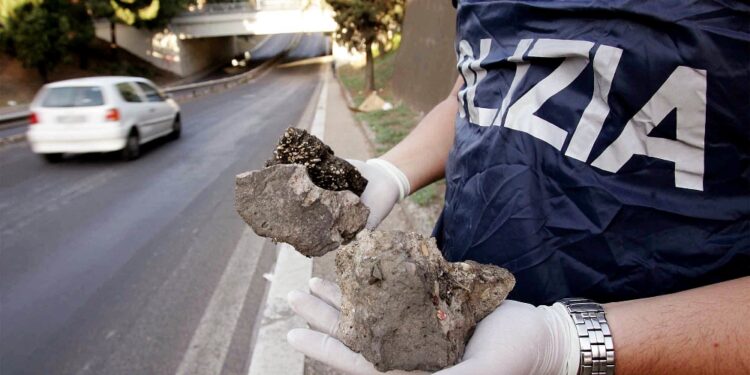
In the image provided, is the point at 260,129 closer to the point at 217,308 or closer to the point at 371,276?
the point at 217,308

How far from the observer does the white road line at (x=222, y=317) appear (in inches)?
111

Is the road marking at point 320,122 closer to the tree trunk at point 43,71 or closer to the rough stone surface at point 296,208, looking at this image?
the rough stone surface at point 296,208

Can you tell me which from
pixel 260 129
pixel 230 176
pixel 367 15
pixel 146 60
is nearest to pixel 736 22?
pixel 230 176

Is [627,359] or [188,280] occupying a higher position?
[627,359]

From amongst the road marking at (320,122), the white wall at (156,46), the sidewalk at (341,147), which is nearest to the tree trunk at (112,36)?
the white wall at (156,46)

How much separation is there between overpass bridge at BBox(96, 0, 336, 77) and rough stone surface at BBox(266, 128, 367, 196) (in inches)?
1351

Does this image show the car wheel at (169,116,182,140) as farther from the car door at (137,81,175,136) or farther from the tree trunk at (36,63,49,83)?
the tree trunk at (36,63,49,83)

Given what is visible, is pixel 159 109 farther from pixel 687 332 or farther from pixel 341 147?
pixel 687 332

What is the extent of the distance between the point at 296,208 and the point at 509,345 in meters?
0.76

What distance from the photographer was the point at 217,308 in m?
3.42

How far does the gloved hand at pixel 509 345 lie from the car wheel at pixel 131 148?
827cm

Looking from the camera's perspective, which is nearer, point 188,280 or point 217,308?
point 217,308

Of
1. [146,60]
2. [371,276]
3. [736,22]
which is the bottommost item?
[146,60]

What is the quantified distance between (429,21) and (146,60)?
97.1 feet
